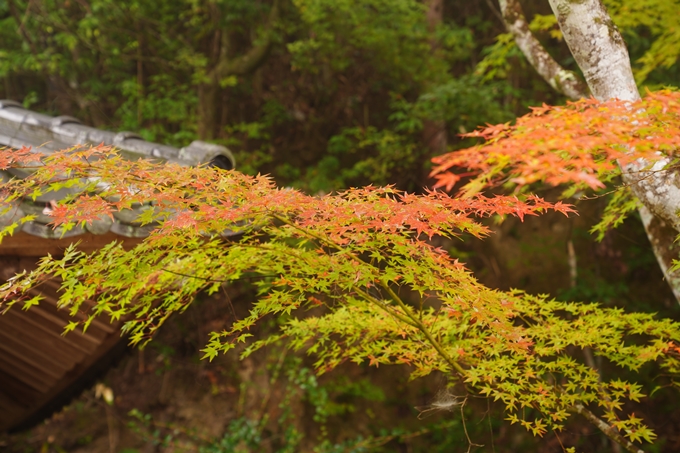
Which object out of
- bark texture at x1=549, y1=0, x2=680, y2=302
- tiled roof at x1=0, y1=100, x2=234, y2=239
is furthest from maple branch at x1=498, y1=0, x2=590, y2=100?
tiled roof at x1=0, y1=100, x2=234, y2=239

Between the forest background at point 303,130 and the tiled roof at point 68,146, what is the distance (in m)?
3.57

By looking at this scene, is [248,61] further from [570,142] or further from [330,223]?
[570,142]

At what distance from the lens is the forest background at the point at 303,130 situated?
693cm

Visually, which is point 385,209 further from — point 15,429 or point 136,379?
point 136,379

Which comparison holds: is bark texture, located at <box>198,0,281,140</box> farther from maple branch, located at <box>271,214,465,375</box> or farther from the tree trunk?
maple branch, located at <box>271,214,465,375</box>

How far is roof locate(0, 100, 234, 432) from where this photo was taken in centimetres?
287

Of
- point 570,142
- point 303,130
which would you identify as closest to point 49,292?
point 570,142

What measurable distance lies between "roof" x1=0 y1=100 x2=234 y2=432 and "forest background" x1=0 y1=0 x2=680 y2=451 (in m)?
2.48

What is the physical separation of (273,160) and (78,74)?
137 inches

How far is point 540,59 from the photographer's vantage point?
12.7 feet

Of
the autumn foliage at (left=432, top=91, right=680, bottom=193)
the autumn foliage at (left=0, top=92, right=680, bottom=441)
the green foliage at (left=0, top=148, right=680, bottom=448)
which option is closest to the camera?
the autumn foliage at (left=432, top=91, right=680, bottom=193)

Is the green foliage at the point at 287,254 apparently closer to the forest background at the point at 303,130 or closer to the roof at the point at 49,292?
the roof at the point at 49,292

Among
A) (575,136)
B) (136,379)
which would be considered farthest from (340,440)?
(575,136)

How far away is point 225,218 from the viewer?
7.09 ft
